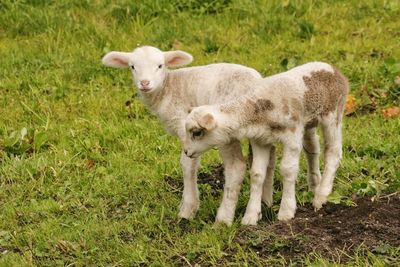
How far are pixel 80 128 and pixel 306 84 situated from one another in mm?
3708

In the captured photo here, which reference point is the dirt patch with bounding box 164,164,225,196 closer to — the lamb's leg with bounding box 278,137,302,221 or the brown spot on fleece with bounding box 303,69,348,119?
the lamb's leg with bounding box 278,137,302,221

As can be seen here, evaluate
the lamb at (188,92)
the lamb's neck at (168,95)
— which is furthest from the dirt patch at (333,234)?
the lamb's neck at (168,95)

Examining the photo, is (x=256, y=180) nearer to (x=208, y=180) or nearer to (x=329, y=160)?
(x=329, y=160)

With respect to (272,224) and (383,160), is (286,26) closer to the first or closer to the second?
(383,160)

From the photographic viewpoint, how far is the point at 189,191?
25.2 feet

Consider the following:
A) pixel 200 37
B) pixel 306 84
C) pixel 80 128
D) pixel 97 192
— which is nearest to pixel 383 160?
pixel 306 84

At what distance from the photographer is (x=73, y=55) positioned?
11.9 m

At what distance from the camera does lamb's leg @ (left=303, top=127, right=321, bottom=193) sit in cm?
754

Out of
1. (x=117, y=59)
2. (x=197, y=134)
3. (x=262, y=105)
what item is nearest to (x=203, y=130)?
(x=197, y=134)

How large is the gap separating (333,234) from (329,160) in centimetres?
87

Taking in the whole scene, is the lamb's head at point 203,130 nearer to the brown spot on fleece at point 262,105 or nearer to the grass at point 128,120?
the brown spot on fleece at point 262,105

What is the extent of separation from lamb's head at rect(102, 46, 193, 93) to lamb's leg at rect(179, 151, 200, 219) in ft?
2.15

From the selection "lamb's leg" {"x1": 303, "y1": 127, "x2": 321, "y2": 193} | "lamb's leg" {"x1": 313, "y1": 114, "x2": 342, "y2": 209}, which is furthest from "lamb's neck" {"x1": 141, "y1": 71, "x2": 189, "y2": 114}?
"lamb's leg" {"x1": 313, "y1": 114, "x2": 342, "y2": 209}

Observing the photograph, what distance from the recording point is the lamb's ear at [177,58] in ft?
25.9
